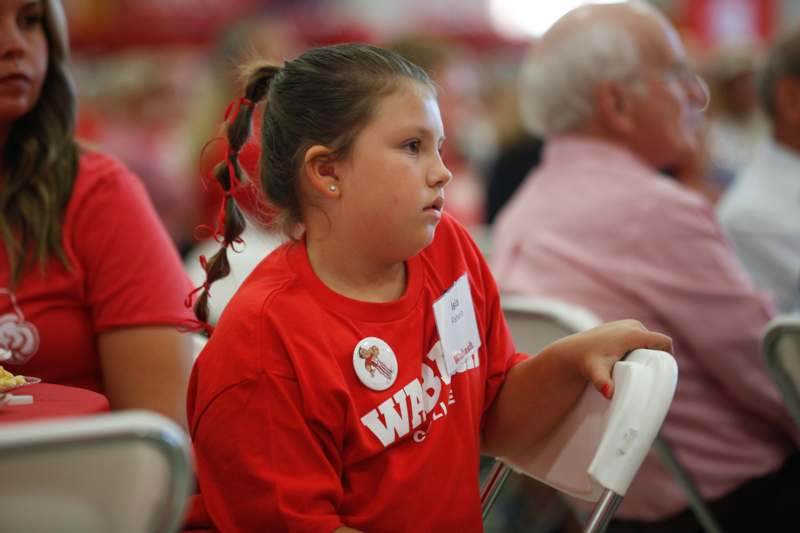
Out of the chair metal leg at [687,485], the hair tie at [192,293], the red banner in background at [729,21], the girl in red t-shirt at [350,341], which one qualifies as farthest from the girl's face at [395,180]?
the red banner in background at [729,21]

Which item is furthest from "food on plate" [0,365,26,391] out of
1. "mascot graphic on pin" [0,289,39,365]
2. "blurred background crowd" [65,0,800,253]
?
"blurred background crowd" [65,0,800,253]

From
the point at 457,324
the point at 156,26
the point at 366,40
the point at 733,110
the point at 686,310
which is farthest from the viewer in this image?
the point at 156,26

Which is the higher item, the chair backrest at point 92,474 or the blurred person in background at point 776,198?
the chair backrest at point 92,474

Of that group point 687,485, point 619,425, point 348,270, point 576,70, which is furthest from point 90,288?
point 576,70

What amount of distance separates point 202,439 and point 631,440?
1.65ft

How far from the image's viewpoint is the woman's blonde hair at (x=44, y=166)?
1.48 meters

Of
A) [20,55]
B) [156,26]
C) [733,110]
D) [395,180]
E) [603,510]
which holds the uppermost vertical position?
[20,55]

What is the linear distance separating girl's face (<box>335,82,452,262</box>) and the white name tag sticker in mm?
98

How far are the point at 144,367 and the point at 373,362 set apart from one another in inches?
18.2

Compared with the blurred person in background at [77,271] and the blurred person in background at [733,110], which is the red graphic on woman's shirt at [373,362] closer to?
the blurred person in background at [77,271]

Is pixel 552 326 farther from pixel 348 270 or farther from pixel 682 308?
pixel 348 270

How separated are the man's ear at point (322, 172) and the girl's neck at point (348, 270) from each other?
0.06m

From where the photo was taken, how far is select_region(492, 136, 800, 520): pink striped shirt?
1.92m

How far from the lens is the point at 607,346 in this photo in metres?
1.28
